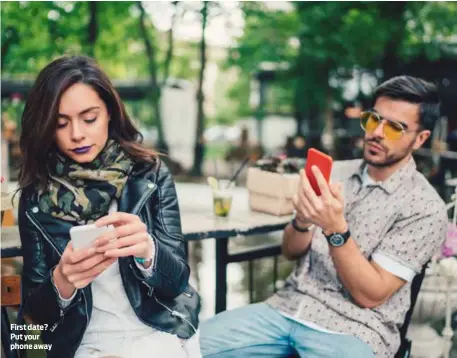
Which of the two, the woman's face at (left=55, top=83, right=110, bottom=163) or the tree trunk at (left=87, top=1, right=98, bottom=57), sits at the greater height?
the tree trunk at (left=87, top=1, right=98, bottom=57)

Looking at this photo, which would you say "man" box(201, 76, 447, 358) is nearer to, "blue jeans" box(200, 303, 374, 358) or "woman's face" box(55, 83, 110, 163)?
"blue jeans" box(200, 303, 374, 358)

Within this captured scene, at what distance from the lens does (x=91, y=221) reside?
191 centimetres

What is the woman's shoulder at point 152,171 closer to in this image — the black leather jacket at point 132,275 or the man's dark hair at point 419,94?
the black leather jacket at point 132,275

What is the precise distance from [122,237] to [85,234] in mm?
111

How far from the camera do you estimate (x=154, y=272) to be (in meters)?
1.72

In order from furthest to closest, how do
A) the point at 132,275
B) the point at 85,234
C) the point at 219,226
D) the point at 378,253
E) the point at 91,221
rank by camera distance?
the point at 219,226, the point at 378,253, the point at 91,221, the point at 132,275, the point at 85,234

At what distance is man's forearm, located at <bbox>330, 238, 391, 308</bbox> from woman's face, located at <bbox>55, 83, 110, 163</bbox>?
3.16 ft

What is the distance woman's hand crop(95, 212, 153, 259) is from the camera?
4.79ft

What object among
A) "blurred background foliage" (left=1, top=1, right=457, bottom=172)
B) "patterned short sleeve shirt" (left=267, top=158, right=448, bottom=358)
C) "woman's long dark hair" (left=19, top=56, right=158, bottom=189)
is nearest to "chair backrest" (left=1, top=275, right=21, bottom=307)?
"woman's long dark hair" (left=19, top=56, right=158, bottom=189)

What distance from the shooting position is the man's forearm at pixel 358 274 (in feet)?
6.68

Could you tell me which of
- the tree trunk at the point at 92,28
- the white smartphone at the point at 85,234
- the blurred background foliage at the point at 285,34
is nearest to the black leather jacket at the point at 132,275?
the white smartphone at the point at 85,234

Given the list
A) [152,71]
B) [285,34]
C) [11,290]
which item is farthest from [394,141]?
[152,71]

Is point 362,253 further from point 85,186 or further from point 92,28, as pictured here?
point 92,28

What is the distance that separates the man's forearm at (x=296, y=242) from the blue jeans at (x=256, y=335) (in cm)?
27
